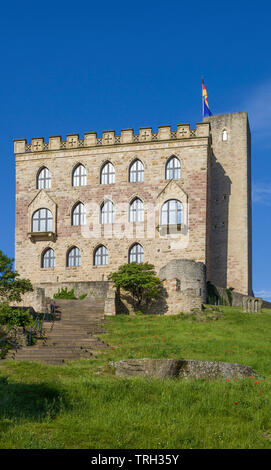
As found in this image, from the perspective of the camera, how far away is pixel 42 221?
44.5 m

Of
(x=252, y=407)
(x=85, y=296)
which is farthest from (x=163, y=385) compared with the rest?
(x=85, y=296)

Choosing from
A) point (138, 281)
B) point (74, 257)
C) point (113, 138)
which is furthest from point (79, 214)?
point (138, 281)

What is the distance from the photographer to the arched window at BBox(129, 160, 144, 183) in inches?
1698

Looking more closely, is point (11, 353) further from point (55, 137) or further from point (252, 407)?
point (55, 137)

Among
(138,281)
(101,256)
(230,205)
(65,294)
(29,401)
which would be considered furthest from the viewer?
(230,205)

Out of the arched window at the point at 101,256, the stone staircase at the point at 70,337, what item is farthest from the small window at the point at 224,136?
the stone staircase at the point at 70,337

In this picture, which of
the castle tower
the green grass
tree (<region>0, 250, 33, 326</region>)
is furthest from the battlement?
the green grass

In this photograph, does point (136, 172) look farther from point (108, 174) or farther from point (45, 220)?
point (45, 220)

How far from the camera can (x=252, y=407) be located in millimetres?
12914

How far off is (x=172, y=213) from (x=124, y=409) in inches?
1174

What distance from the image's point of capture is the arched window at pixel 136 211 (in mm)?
42513

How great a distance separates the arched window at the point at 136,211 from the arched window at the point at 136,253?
1.71 m

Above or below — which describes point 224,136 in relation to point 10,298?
above

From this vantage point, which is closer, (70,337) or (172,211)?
(70,337)
